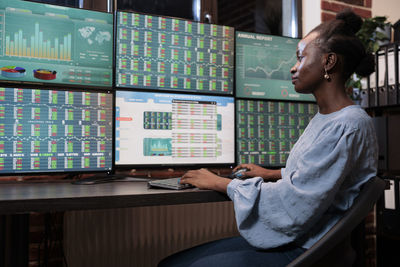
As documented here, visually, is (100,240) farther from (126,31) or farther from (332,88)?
(332,88)

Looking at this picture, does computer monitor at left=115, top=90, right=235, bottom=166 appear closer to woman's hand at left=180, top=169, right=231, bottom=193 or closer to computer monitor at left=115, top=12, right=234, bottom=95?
computer monitor at left=115, top=12, right=234, bottom=95

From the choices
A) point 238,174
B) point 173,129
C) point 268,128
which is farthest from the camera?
point 268,128

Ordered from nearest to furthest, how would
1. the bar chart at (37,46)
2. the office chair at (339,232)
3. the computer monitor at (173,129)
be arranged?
the office chair at (339,232), the bar chart at (37,46), the computer monitor at (173,129)

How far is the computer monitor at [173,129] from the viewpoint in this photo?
162 centimetres

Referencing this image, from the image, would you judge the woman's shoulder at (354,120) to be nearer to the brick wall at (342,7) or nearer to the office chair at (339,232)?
the office chair at (339,232)

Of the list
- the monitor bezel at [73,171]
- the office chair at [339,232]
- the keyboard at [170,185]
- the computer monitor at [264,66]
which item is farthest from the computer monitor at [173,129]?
the office chair at [339,232]

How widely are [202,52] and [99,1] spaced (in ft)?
2.20

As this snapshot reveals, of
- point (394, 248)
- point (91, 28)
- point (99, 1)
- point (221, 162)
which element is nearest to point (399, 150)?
point (394, 248)

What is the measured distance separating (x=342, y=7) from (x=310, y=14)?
23 cm

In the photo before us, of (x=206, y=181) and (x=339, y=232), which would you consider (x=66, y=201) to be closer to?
(x=206, y=181)

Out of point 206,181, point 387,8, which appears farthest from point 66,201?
point 387,8

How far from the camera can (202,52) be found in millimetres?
1801

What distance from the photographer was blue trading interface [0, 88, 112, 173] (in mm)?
1411

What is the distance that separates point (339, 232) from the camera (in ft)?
2.56
